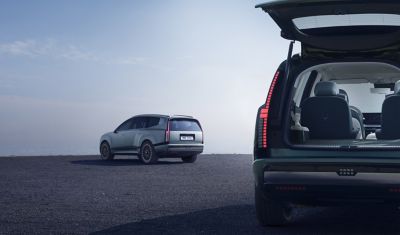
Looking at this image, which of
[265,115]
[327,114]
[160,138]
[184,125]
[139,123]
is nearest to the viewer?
[265,115]

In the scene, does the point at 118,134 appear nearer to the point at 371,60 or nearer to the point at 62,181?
the point at 62,181

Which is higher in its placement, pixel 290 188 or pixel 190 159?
pixel 190 159

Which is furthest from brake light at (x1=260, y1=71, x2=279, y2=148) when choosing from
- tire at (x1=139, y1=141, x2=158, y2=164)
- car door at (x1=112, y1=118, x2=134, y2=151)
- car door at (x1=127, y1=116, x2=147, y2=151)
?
car door at (x1=112, y1=118, x2=134, y2=151)

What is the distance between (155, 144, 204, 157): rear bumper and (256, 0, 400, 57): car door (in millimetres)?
14245

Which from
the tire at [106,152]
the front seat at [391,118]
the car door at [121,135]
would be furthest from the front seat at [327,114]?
the tire at [106,152]

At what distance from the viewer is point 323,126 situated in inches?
297

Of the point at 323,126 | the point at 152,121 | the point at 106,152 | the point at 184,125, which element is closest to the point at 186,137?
the point at 184,125

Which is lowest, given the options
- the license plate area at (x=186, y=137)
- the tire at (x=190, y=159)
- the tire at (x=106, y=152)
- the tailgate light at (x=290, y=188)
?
the tailgate light at (x=290, y=188)

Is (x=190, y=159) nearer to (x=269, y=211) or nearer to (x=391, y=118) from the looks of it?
(x=269, y=211)

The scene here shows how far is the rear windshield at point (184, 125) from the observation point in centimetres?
2142

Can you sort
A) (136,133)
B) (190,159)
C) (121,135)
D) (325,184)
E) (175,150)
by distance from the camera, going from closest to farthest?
(325,184), (175,150), (136,133), (190,159), (121,135)

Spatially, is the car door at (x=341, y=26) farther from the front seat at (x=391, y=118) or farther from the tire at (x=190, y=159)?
the tire at (x=190, y=159)

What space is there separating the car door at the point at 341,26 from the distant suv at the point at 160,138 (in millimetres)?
14322

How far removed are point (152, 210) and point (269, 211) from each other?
7.49 feet
